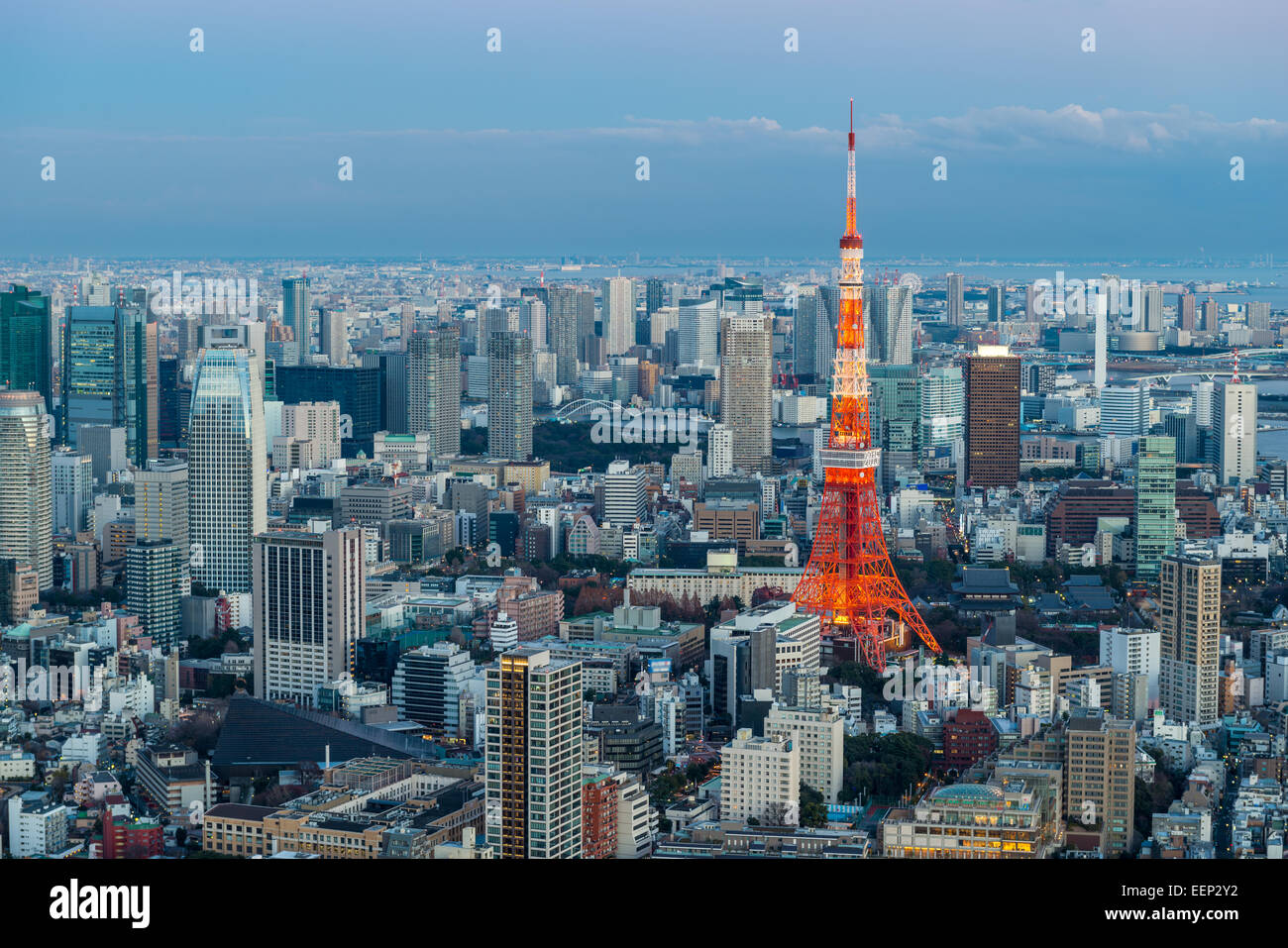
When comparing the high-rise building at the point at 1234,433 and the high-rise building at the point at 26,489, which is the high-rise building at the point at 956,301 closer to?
the high-rise building at the point at 1234,433

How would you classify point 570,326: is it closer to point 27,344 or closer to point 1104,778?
point 27,344

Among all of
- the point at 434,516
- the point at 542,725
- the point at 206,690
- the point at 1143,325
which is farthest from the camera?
the point at 1143,325

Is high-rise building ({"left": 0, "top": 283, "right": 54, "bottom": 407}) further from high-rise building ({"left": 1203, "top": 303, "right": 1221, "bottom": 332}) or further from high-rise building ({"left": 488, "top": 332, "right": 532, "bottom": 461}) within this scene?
high-rise building ({"left": 1203, "top": 303, "right": 1221, "bottom": 332})

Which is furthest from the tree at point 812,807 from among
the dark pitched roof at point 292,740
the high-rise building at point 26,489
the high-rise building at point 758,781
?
the high-rise building at point 26,489

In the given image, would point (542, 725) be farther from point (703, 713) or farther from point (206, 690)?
point (206, 690)

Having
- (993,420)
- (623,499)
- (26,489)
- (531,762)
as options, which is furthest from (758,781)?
(993,420)
